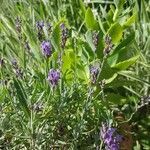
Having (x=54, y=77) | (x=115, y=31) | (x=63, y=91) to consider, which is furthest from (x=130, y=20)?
(x=54, y=77)

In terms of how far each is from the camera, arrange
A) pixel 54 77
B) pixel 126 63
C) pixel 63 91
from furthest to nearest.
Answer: pixel 126 63, pixel 63 91, pixel 54 77

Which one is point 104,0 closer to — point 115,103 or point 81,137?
point 115,103

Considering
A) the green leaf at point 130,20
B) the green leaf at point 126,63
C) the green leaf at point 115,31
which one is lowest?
the green leaf at point 126,63

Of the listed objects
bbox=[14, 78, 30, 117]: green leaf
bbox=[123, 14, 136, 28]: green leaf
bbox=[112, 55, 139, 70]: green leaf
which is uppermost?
bbox=[123, 14, 136, 28]: green leaf

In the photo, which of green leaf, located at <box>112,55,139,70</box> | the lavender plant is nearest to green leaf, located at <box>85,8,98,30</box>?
the lavender plant

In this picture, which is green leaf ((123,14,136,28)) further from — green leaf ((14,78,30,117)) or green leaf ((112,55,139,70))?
green leaf ((14,78,30,117))

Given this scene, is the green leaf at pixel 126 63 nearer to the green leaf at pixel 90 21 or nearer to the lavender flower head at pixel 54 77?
the green leaf at pixel 90 21

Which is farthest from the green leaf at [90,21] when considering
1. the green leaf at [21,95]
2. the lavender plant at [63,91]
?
the green leaf at [21,95]

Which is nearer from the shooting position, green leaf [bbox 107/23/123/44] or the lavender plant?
the lavender plant

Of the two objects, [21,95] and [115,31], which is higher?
[115,31]

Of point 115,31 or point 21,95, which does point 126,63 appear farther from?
point 21,95

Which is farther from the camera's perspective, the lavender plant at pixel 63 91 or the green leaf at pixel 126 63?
the green leaf at pixel 126 63
